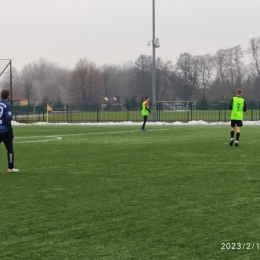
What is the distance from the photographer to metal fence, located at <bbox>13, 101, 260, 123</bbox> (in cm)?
5088

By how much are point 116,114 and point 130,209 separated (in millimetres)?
47877

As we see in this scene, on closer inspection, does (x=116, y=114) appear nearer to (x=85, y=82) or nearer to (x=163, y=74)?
(x=85, y=82)

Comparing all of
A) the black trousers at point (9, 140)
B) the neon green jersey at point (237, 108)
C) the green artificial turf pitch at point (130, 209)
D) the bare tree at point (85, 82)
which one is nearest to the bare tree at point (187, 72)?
the bare tree at point (85, 82)

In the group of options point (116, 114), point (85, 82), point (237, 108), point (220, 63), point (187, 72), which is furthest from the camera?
point (220, 63)

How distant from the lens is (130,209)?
25.1ft

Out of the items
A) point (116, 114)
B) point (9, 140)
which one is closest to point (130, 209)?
point (9, 140)

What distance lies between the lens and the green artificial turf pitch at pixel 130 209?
18.6 ft

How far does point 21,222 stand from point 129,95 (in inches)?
4157

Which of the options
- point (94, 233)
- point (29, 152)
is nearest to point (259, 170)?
point (94, 233)

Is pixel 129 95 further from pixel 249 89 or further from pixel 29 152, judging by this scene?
pixel 29 152

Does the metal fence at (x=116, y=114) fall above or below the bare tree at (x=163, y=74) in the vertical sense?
below

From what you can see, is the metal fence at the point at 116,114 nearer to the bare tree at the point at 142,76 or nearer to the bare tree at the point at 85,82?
the bare tree at the point at 85,82

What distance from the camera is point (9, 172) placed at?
12195 millimetres

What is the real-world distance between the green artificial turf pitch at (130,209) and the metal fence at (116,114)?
37.2 meters
